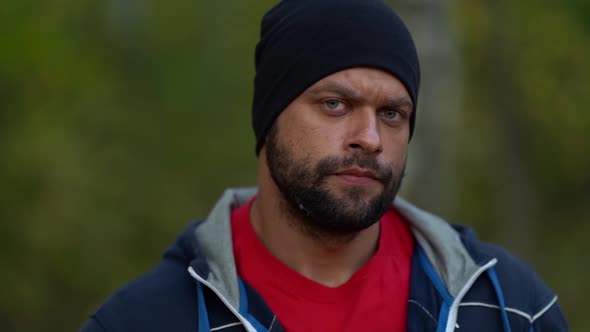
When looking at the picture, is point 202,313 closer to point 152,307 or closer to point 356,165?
point 152,307

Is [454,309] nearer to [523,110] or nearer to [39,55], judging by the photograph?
[39,55]

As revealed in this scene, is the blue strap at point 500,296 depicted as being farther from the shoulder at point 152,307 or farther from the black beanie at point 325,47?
the shoulder at point 152,307

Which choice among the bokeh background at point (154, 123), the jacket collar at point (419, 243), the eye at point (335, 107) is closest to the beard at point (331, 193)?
the eye at point (335, 107)

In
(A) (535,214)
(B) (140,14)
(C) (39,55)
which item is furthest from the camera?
(A) (535,214)

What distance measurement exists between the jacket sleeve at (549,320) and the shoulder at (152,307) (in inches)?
43.0

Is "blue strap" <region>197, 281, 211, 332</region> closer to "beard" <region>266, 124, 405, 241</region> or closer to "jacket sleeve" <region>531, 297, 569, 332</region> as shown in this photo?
"beard" <region>266, 124, 405, 241</region>

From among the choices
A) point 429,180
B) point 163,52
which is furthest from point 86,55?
point 429,180

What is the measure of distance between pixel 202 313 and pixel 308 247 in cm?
47

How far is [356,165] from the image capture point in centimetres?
298

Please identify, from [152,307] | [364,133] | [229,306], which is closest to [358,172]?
[364,133]

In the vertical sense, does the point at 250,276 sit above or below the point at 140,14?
below

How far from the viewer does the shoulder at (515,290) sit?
304 cm

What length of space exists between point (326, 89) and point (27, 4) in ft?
17.2

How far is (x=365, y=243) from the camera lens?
326cm
